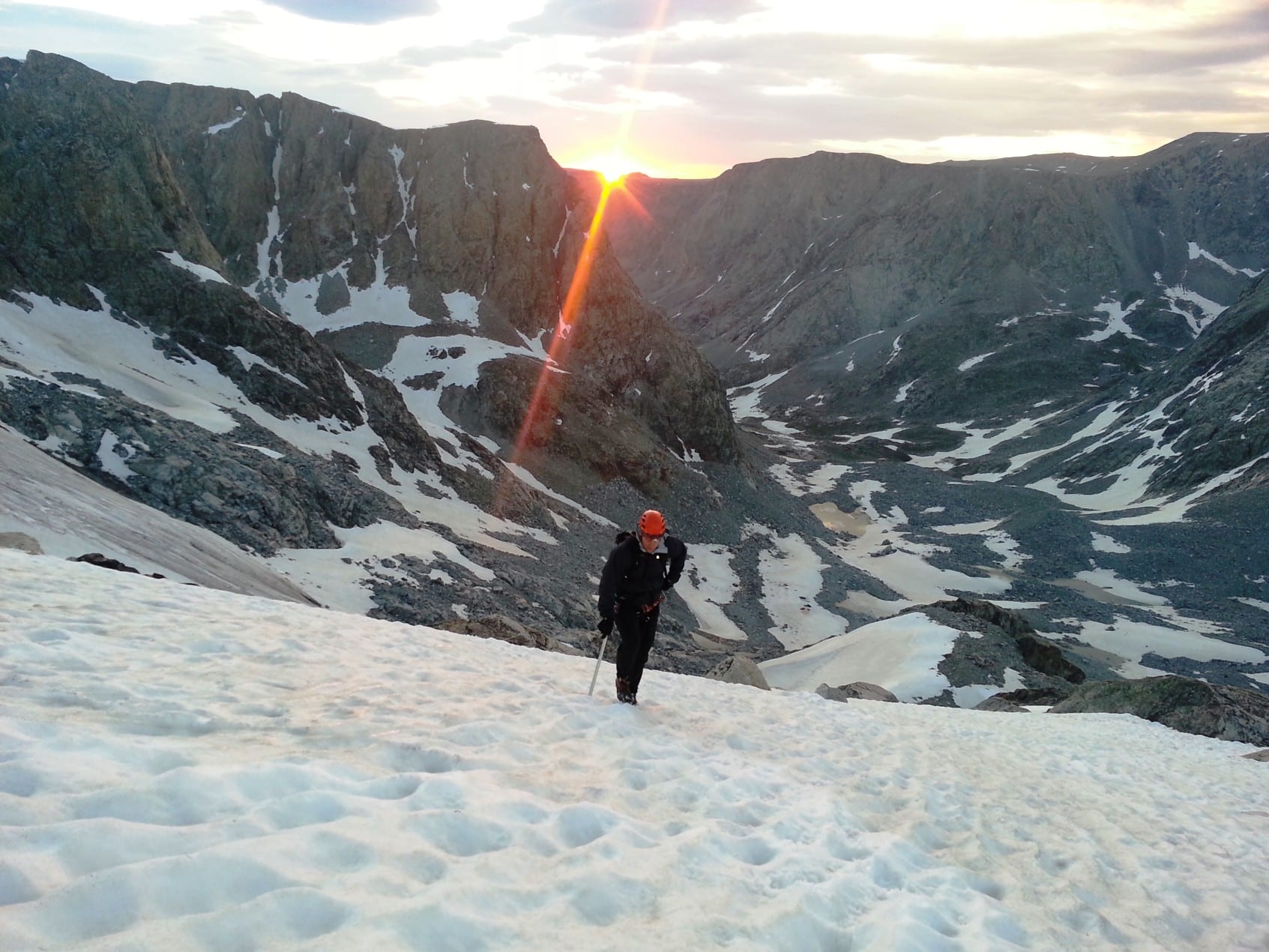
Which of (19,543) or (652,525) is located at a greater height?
(652,525)

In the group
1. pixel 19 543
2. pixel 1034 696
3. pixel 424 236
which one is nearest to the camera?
pixel 19 543

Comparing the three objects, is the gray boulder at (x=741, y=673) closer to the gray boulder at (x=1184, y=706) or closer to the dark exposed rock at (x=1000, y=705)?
the dark exposed rock at (x=1000, y=705)

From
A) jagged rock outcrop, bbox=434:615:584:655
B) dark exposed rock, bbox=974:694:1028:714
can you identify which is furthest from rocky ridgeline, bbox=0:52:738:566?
dark exposed rock, bbox=974:694:1028:714

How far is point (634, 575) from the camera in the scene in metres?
11.2

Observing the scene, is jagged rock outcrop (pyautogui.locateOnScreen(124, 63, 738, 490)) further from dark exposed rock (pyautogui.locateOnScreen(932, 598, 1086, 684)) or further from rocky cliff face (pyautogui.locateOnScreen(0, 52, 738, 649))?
dark exposed rock (pyautogui.locateOnScreen(932, 598, 1086, 684))

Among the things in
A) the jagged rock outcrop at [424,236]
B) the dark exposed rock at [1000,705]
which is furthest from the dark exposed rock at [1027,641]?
the jagged rock outcrop at [424,236]

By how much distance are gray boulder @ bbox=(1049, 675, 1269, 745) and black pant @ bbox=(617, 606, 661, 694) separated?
16756 millimetres

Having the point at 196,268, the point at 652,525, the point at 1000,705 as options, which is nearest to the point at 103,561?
the point at 652,525

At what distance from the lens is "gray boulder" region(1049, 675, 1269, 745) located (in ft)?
70.1

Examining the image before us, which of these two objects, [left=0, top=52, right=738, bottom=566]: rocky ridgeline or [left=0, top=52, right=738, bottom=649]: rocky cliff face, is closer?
[left=0, top=52, right=738, bottom=649]: rocky cliff face

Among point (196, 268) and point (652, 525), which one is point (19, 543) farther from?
point (196, 268)

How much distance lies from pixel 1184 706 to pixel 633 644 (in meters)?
18.3

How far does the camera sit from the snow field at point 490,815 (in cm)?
474

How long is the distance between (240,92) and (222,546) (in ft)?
355
